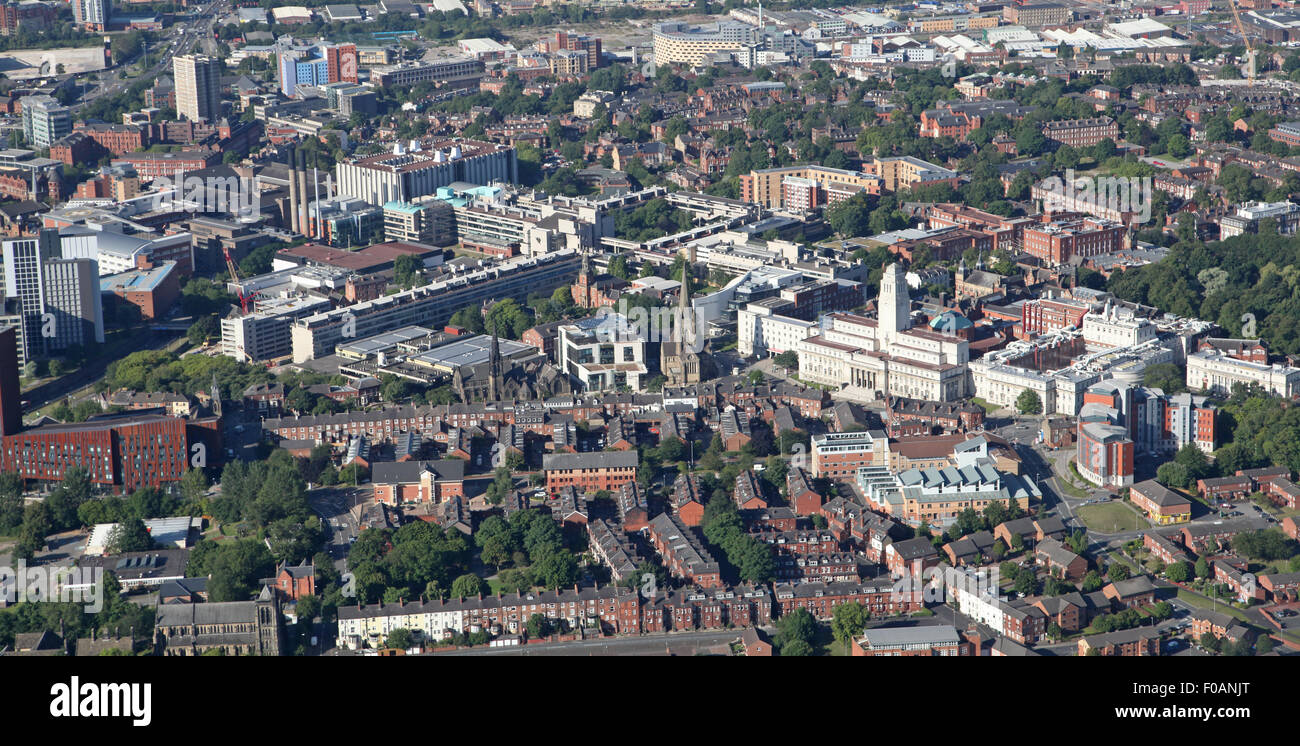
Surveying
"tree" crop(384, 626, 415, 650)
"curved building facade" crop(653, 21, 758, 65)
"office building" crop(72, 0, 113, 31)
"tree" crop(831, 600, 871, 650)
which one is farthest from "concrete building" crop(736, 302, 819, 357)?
"office building" crop(72, 0, 113, 31)

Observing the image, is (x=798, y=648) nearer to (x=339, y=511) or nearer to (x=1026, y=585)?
(x=1026, y=585)

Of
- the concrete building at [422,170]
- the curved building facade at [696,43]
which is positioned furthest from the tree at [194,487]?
the curved building facade at [696,43]

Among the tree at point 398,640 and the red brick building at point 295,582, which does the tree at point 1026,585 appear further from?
the red brick building at point 295,582

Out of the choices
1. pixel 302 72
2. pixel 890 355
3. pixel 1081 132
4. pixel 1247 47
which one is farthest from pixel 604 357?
pixel 1247 47

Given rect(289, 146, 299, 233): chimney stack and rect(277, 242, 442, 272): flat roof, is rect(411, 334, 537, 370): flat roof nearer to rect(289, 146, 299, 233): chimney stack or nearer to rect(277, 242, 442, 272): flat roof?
rect(277, 242, 442, 272): flat roof

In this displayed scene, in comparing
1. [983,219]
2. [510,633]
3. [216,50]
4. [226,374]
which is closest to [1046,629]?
[510,633]

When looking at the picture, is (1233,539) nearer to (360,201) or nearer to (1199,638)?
(1199,638)
